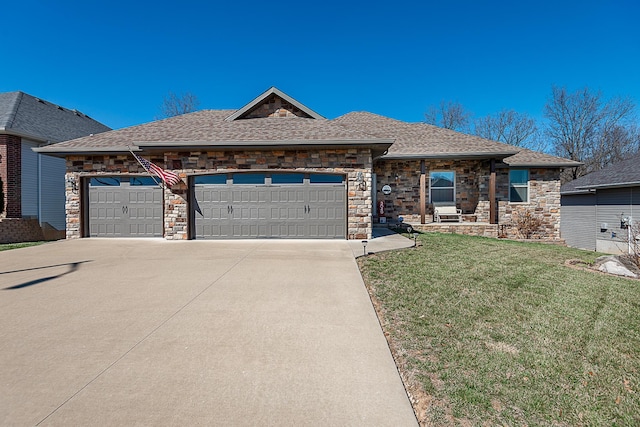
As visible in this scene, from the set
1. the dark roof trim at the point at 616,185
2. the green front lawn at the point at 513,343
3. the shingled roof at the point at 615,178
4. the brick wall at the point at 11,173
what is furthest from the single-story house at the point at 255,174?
the green front lawn at the point at 513,343

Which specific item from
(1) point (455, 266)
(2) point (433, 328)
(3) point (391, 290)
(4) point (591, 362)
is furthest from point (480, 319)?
(1) point (455, 266)

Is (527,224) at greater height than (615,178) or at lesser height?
lesser

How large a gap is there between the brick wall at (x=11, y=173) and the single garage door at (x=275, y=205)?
8785 mm

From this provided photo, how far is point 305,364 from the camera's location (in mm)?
2773

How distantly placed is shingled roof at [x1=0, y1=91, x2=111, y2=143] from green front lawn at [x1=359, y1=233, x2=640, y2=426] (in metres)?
15.8

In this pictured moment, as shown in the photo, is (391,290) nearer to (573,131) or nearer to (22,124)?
(22,124)

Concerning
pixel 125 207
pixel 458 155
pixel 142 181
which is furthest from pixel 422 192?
pixel 125 207

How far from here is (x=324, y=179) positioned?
979cm

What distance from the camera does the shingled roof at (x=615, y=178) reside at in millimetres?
12258

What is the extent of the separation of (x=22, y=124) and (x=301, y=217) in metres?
13.3

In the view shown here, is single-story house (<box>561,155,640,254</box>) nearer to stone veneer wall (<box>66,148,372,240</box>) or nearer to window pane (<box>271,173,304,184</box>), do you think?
stone veneer wall (<box>66,148,372,240</box>)

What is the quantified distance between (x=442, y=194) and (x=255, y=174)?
858 cm

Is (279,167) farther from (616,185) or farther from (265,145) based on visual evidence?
(616,185)

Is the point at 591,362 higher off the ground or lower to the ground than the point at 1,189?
lower
